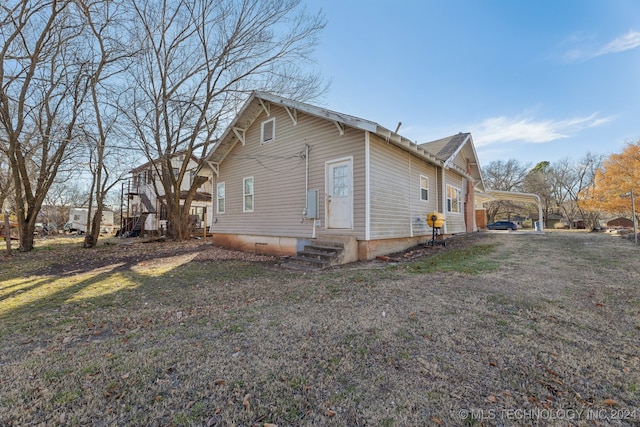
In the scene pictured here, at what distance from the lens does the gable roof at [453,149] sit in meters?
11.1

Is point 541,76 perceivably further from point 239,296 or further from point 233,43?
point 239,296

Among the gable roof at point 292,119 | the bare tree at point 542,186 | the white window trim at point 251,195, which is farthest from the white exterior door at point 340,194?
the bare tree at point 542,186

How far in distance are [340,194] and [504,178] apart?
39.1m

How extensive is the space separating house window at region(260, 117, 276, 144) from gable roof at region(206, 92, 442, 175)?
393 mm

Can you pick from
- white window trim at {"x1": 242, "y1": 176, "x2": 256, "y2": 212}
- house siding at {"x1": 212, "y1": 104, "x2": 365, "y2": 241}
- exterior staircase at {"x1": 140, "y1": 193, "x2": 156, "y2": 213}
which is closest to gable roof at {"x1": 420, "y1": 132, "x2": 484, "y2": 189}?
house siding at {"x1": 212, "y1": 104, "x2": 365, "y2": 241}

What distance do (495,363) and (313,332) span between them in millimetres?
1765

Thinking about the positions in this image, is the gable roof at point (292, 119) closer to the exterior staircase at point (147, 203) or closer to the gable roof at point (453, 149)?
the gable roof at point (453, 149)

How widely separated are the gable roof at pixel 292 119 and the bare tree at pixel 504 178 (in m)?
33.3

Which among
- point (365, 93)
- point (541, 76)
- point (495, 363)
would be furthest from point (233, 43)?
point (495, 363)

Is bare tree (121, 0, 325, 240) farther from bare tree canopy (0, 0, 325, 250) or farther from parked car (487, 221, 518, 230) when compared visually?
parked car (487, 221, 518, 230)

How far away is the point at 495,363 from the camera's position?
2.53 meters

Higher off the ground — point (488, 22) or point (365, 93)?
point (488, 22)

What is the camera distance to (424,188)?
34.8 ft

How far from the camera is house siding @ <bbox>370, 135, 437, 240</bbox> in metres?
7.84
